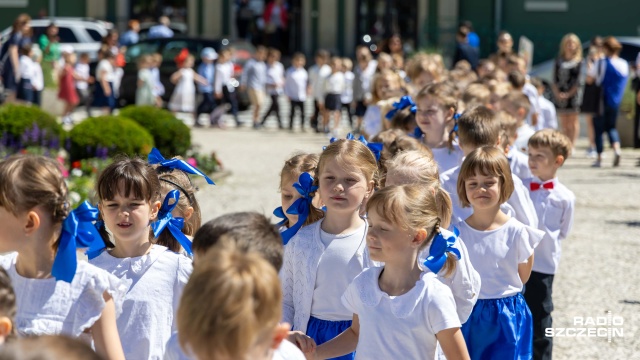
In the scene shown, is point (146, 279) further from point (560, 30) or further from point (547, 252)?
point (560, 30)

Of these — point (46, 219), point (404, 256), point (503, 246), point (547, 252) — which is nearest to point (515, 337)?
point (503, 246)

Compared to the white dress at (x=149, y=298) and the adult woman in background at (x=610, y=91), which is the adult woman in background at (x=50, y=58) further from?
the white dress at (x=149, y=298)

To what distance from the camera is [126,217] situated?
400 centimetres

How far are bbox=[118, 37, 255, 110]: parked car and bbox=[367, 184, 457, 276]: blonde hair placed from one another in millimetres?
18514

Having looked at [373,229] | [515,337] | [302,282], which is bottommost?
[515,337]

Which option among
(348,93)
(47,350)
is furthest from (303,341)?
(348,93)

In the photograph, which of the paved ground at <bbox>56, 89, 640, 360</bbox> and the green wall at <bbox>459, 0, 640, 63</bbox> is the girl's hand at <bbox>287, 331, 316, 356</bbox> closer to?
the paved ground at <bbox>56, 89, 640, 360</bbox>

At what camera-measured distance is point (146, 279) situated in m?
3.94

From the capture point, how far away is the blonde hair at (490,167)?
16.4 ft

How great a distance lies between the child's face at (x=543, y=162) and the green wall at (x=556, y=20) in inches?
886

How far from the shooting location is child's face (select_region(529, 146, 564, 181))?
624cm

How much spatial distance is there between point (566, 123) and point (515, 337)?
11.3 metres

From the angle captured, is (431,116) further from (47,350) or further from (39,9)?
(39,9)

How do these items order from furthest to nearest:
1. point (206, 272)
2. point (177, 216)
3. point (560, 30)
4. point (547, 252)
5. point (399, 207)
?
1. point (560, 30)
2. point (547, 252)
3. point (177, 216)
4. point (399, 207)
5. point (206, 272)
